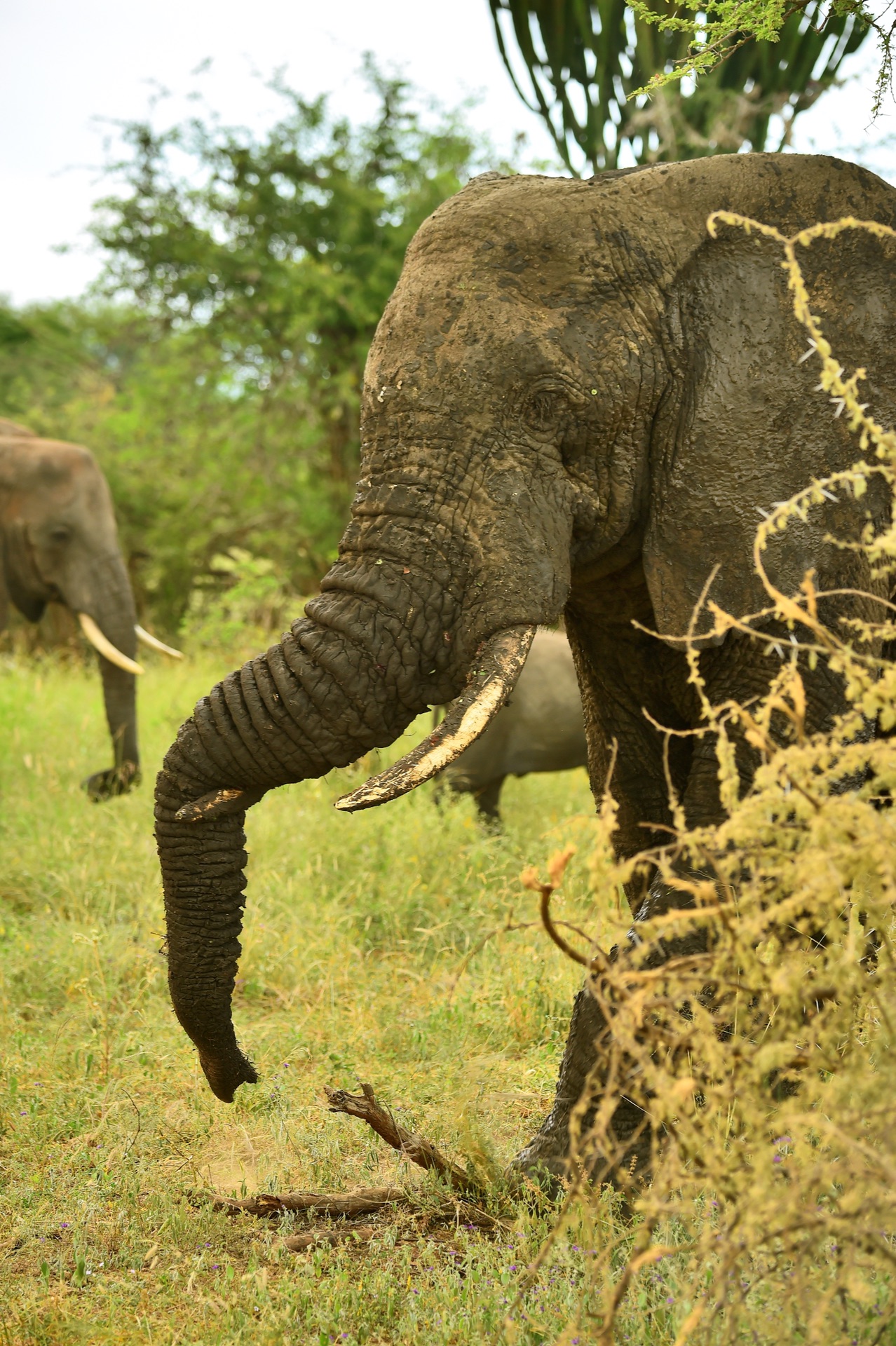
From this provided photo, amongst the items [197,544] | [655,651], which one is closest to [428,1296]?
[655,651]

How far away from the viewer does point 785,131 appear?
877 cm

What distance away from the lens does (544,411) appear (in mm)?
2939

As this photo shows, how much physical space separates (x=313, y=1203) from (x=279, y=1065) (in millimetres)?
960

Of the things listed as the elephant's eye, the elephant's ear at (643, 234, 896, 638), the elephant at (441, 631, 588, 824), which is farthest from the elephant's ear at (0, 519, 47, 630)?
the elephant's ear at (643, 234, 896, 638)

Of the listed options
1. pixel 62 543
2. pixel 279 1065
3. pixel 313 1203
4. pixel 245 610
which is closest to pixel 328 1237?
pixel 313 1203

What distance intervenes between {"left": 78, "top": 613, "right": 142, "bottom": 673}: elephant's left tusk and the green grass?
0.80 m

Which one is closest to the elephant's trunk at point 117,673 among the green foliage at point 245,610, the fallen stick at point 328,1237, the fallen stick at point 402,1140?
the green foliage at point 245,610

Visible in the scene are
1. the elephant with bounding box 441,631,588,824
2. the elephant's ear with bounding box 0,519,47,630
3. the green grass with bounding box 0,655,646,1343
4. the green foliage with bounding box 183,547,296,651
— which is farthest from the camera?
the green foliage with bounding box 183,547,296,651

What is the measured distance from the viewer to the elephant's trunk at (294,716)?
2.88 metres

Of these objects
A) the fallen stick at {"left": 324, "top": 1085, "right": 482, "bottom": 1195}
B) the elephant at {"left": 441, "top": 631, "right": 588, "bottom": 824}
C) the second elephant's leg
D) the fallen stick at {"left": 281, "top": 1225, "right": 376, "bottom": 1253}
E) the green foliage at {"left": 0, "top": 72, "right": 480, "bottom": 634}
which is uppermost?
the green foliage at {"left": 0, "top": 72, "right": 480, "bottom": 634}

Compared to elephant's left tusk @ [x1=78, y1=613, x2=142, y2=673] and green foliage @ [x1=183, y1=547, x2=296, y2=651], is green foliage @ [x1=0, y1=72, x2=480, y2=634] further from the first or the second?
elephant's left tusk @ [x1=78, y1=613, x2=142, y2=673]

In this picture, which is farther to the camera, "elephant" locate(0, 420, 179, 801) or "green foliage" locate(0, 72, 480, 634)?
"green foliage" locate(0, 72, 480, 634)

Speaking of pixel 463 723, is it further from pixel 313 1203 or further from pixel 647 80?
pixel 647 80

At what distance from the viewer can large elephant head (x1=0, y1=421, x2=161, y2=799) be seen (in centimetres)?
804
